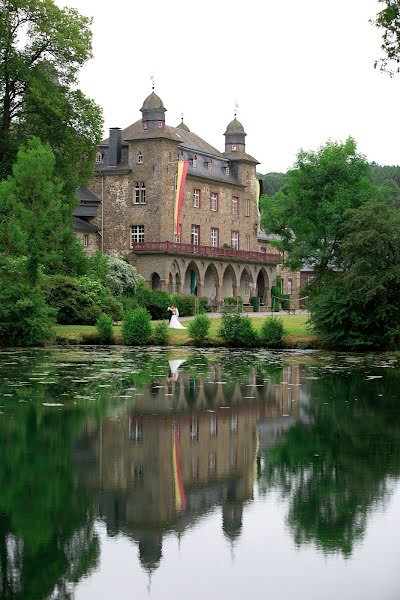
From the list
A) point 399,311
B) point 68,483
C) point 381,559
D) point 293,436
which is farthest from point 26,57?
point 381,559

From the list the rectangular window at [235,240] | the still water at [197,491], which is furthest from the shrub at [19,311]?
the rectangular window at [235,240]

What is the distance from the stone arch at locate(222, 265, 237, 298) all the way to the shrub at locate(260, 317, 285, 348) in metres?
34.8

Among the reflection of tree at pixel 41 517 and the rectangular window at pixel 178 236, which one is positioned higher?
the rectangular window at pixel 178 236

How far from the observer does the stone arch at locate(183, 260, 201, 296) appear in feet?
212

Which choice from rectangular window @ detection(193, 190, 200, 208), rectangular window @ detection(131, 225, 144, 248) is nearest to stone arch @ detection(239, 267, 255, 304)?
rectangular window @ detection(193, 190, 200, 208)

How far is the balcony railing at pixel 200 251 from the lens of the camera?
6075 cm

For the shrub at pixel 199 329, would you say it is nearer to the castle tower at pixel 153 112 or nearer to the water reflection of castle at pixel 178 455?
the water reflection of castle at pixel 178 455

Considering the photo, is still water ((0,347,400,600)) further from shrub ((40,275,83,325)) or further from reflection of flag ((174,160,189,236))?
reflection of flag ((174,160,189,236))

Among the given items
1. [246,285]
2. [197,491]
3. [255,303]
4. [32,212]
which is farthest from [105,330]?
[246,285]

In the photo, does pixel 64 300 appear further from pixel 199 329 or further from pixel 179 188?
pixel 179 188

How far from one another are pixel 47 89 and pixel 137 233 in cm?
2104

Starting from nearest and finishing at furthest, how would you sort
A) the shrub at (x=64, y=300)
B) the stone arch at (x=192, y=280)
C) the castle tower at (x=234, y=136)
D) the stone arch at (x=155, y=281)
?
the shrub at (x=64, y=300), the stone arch at (x=155, y=281), the stone arch at (x=192, y=280), the castle tower at (x=234, y=136)

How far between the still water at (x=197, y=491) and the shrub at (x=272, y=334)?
12.3 m

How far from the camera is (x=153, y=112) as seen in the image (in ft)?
206
